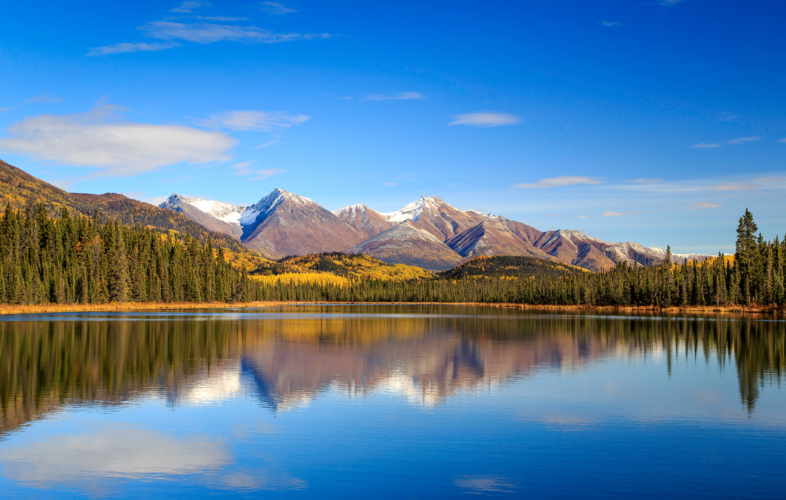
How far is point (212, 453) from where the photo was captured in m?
19.2

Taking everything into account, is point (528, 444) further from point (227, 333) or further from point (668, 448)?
point (227, 333)

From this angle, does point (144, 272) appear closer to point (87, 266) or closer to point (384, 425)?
point (87, 266)

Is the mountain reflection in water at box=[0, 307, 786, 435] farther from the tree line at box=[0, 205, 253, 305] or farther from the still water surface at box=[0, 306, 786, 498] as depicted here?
the tree line at box=[0, 205, 253, 305]

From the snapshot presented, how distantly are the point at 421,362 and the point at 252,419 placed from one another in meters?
21.1

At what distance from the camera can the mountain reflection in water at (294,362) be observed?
2967cm

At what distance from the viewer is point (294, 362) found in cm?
4294

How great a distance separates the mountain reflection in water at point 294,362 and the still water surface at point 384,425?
0.25 meters

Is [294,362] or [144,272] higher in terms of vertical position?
[144,272]

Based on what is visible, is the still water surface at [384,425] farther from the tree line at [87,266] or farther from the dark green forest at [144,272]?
the dark green forest at [144,272]

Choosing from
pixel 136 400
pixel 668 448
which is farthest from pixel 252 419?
pixel 668 448

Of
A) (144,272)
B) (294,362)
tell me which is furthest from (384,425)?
(144,272)

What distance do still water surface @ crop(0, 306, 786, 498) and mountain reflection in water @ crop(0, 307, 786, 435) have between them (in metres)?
0.25

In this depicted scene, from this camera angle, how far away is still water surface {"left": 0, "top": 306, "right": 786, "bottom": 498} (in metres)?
16.4

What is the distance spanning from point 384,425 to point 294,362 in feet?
68.1
